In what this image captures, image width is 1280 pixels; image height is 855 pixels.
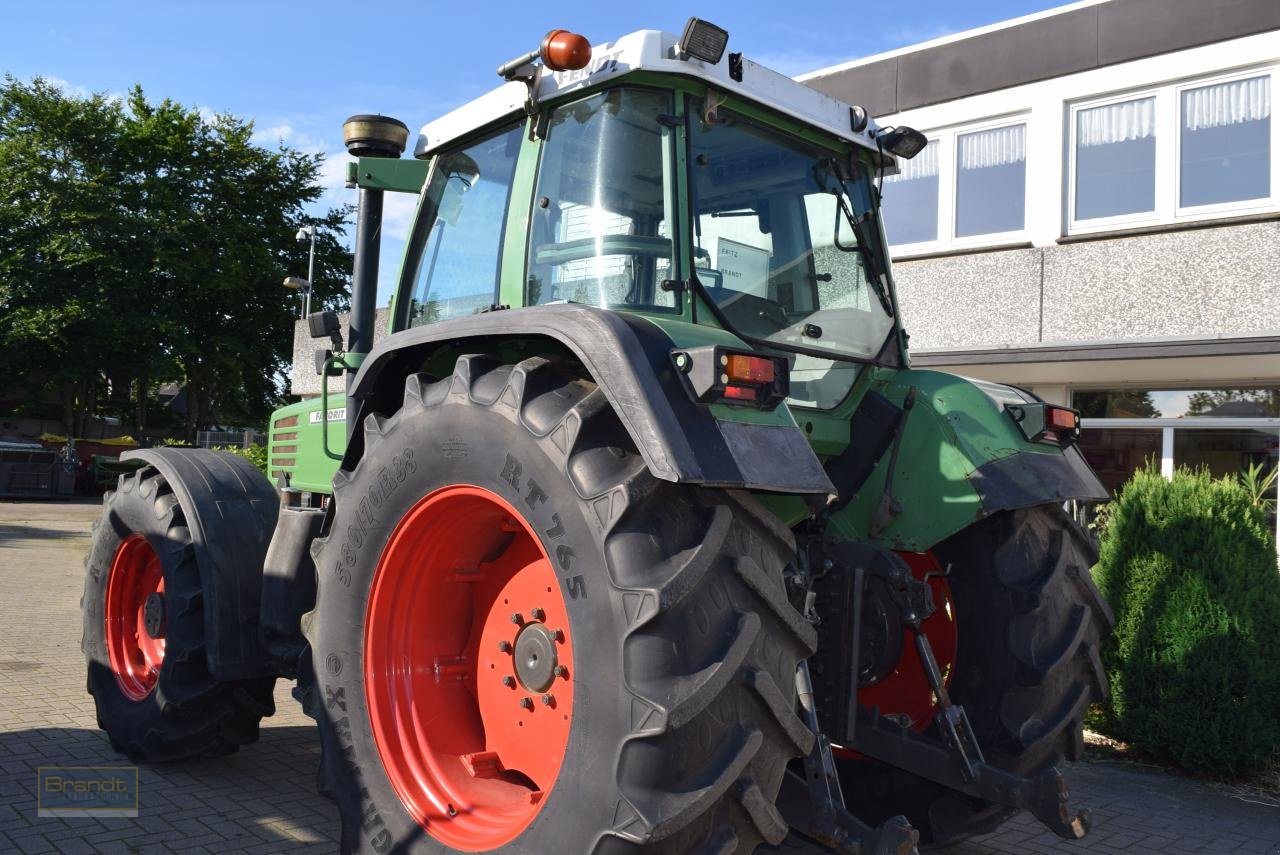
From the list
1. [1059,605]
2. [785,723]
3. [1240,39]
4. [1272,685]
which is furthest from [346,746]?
[1240,39]

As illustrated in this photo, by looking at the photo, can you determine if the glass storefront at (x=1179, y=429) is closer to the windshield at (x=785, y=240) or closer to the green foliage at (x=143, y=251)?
the windshield at (x=785, y=240)

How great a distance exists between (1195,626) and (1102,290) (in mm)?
4190

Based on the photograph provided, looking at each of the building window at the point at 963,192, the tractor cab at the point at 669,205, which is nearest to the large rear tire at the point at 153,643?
the tractor cab at the point at 669,205

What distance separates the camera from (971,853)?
383cm

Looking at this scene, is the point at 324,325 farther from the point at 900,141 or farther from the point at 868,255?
the point at 900,141

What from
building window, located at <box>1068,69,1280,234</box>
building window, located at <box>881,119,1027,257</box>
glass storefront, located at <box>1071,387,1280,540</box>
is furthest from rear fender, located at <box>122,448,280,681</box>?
building window, located at <box>1068,69,1280,234</box>

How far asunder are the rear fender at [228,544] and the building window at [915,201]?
24.1 ft

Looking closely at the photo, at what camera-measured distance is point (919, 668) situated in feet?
11.9

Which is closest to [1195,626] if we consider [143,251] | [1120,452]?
[1120,452]

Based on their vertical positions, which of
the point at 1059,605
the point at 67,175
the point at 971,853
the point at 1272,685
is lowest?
the point at 971,853

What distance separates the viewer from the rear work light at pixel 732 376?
7.91 ft

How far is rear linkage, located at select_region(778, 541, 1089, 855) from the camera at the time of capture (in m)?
2.78

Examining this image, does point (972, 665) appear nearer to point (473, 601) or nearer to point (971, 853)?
point (971, 853)

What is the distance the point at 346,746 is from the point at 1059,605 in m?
2.21
